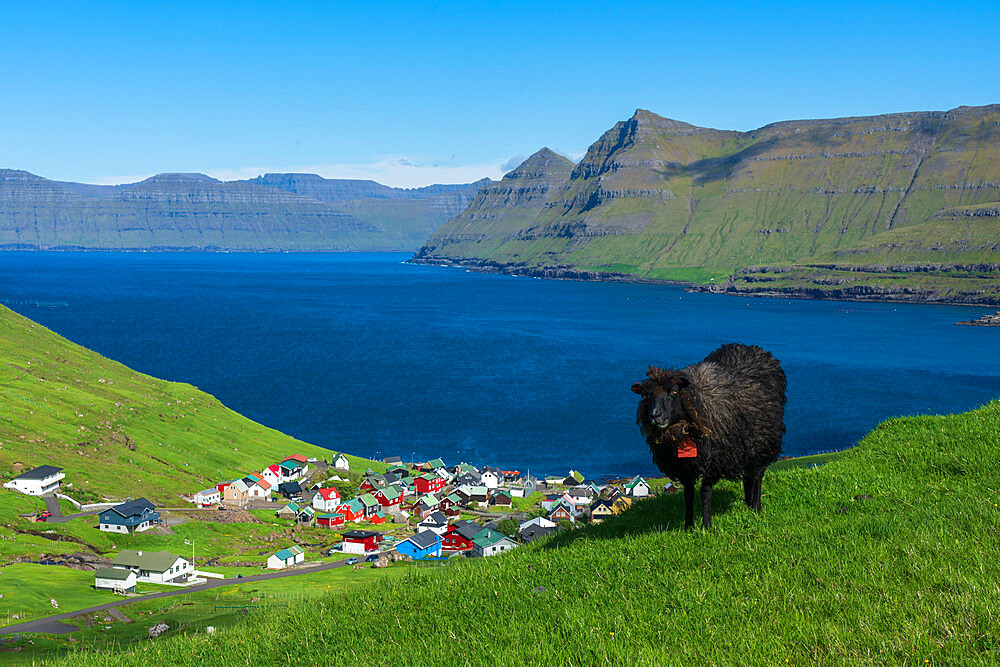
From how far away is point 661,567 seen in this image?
40.0ft

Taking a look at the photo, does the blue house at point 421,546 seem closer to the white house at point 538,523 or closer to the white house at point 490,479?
the white house at point 538,523

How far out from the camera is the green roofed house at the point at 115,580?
60594mm

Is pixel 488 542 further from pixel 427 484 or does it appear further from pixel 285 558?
pixel 427 484

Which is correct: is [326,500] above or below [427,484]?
below

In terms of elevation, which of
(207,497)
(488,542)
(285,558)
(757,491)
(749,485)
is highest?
(749,485)

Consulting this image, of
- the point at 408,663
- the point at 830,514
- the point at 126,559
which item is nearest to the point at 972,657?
the point at 408,663

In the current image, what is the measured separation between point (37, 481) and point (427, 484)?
45.4 meters

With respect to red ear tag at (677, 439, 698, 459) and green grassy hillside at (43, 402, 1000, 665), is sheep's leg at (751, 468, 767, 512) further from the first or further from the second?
red ear tag at (677, 439, 698, 459)

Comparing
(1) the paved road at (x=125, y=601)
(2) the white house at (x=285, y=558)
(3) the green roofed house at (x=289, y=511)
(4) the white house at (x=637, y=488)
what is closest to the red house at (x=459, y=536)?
(1) the paved road at (x=125, y=601)

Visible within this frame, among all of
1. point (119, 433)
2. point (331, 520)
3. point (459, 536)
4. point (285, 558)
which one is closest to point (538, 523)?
point (459, 536)

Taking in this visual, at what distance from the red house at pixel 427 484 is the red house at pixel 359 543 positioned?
19.8 m

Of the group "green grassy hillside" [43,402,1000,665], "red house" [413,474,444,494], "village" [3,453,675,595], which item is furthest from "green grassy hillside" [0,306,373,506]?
"green grassy hillside" [43,402,1000,665]

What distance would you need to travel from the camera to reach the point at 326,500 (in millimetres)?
94438

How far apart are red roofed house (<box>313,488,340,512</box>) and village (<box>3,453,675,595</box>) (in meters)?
0.13
